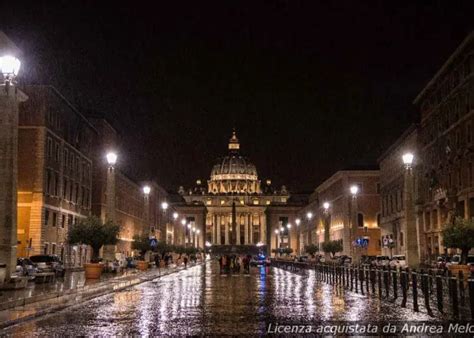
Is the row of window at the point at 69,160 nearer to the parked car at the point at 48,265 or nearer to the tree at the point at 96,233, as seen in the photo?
the parked car at the point at 48,265

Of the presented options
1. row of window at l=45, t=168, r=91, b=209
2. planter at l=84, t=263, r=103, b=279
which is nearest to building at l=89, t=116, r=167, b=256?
row of window at l=45, t=168, r=91, b=209

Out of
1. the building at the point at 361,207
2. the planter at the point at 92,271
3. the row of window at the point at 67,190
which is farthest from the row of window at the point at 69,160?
the building at the point at 361,207

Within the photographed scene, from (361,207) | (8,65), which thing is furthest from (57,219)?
(361,207)

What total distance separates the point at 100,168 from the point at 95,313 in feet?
234

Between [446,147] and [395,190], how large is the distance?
27516 millimetres

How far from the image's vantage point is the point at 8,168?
1170 inches

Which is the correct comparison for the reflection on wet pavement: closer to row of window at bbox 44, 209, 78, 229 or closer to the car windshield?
the car windshield

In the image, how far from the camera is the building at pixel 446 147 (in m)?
59.3

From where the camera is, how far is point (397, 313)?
2069cm

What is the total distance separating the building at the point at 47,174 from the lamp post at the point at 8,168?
107 feet

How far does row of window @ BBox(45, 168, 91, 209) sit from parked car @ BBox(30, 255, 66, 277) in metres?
14.2

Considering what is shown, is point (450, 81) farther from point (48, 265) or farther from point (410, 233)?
point (48, 265)

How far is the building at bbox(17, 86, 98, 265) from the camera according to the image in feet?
206

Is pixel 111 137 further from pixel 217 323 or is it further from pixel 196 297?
pixel 217 323
